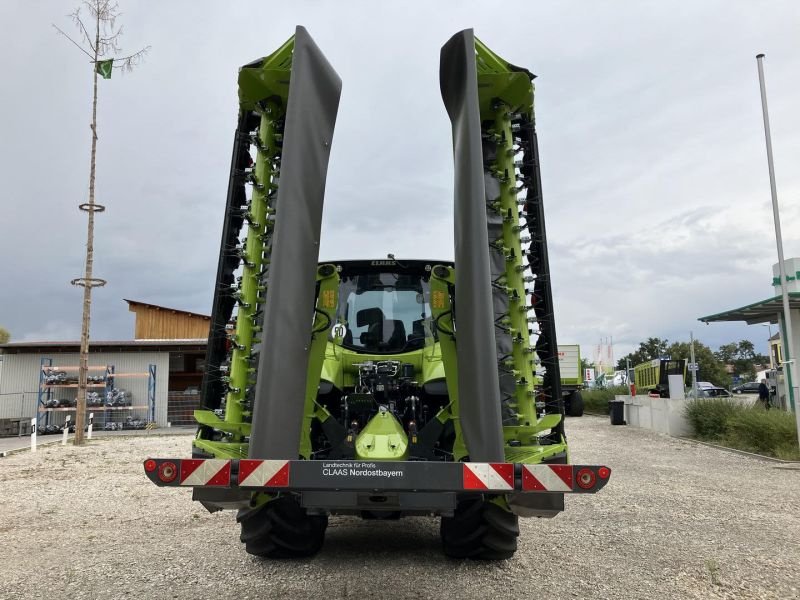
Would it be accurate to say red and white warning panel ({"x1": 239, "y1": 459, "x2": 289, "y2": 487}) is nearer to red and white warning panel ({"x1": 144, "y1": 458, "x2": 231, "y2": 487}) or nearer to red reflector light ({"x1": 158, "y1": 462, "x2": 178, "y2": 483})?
red and white warning panel ({"x1": 144, "y1": 458, "x2": 231, "y2": 487})

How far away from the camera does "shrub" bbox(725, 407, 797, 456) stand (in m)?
12.7

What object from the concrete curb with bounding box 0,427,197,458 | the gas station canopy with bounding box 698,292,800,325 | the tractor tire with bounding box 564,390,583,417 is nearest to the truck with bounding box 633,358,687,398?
the gas station canopy with bounding box 698,292,800,325

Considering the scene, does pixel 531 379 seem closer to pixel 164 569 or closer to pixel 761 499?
pixel 164 569

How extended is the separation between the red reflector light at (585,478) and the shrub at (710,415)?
13778mm

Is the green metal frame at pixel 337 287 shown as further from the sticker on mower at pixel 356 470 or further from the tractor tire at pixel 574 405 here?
the tractor tire at pixel 574 405

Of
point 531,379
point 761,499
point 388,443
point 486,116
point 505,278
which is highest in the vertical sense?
point 486,116

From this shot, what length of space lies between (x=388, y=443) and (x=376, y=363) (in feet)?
3.39

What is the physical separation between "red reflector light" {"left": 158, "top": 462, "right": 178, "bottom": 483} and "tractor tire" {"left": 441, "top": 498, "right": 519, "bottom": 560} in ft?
6.44

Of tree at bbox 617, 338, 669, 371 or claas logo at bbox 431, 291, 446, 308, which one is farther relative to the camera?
tree at bbox 617, 338, 669, 371

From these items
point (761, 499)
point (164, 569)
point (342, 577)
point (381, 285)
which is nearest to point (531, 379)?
point (381, 285)

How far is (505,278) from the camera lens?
14.7 feet

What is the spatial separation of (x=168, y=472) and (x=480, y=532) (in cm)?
254

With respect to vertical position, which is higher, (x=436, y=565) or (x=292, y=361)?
(x=292, y=361)

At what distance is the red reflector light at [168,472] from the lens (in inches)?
131
